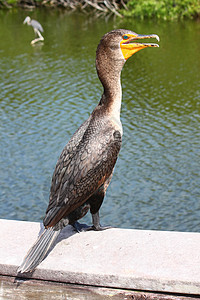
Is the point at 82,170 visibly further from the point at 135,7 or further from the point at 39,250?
the point at 135,7

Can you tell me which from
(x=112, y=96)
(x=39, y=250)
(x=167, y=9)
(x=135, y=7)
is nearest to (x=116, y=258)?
(x=39, y=250)

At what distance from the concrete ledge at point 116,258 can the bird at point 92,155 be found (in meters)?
0.17

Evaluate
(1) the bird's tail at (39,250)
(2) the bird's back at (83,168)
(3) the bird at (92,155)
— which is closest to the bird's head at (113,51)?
(3) the bird at (92,155)

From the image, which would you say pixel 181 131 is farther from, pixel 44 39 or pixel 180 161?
pixel 44 39

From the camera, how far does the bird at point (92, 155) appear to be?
3.32 m

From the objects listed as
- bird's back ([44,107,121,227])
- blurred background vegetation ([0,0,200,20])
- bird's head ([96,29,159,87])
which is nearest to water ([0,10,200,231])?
bird's back ([44,107,121,227])

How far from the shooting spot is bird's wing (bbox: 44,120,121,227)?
3316 mm

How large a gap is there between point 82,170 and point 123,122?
624 cm

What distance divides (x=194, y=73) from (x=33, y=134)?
536 cm

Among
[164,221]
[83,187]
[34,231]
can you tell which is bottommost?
[164,221]

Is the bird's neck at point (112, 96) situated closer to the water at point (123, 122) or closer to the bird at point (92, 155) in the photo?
the bird at point (92, 155)

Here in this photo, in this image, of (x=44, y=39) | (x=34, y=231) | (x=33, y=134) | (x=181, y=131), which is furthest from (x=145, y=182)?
(x=44, y=39)

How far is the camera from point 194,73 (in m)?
12.6

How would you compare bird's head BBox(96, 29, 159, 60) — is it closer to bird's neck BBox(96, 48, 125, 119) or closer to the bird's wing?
bird's neck BBox(96, 48, 125, 119)
